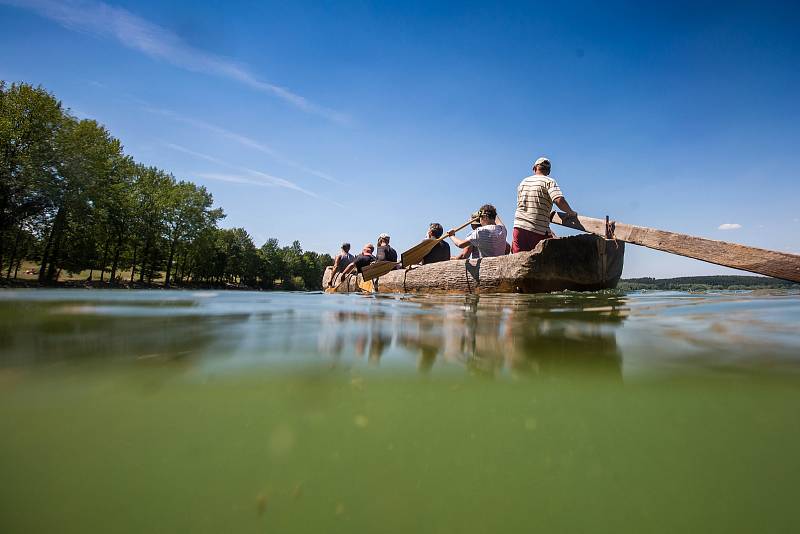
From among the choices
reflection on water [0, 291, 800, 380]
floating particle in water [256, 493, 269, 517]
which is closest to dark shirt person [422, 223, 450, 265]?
reflection on water [0, 291, 800, 380]

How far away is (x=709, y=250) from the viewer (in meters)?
5.34

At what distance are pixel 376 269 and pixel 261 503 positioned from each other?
956 cm

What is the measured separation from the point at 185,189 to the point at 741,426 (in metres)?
48.2

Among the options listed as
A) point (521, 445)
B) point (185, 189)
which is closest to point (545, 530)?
point (521, 445)

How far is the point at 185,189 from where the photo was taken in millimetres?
41625

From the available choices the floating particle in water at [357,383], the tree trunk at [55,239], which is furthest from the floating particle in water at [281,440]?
the tree trunk at [55,239]

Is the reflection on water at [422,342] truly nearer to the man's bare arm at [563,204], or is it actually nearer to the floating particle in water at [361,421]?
the floating particle in water at [361,421]

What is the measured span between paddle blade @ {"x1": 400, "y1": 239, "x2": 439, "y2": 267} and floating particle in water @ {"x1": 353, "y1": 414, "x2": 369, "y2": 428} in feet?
27.6

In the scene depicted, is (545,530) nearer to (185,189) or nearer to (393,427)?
(393,427)

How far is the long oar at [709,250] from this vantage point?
4660 millimetres

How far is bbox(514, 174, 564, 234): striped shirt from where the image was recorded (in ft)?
22.6

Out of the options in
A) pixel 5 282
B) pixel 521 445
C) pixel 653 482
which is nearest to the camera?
pixel 653 482

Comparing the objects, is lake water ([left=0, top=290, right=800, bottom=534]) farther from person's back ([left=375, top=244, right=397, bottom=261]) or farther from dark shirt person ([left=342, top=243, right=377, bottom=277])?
dark shirt person ([left=342, top=243, right=377, bottom=277])

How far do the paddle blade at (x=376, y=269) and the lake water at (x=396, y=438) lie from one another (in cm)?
814
